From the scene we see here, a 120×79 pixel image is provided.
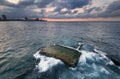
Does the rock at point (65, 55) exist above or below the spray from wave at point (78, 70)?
above

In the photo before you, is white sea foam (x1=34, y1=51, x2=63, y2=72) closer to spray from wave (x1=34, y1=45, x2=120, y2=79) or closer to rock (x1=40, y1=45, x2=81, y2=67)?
spray from wave (x1=34, y1=45, x2=120, y2=79)

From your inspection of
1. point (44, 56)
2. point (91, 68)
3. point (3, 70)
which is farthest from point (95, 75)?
point (3, 70)

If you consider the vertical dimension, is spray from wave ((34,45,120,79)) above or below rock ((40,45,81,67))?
below

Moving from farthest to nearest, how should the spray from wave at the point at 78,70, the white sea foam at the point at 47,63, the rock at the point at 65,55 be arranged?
1. the rock at the point at 65,55
2. the white sea foam at the point at 47,63
3. the spray from wave at the point at 78,70

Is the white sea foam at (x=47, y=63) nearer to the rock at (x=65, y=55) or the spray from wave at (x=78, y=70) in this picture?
the spray from wave at (x=78, y=70)

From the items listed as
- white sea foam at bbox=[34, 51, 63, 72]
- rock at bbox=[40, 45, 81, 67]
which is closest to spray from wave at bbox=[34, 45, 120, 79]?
white sea foam at bbox=[34, 51, 63, 72]

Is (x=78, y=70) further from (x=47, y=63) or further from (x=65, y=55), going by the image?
(x=47, y=63)

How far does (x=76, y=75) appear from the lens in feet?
33.3

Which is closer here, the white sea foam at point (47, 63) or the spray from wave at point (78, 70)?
the spray from wave at point (78, 70)

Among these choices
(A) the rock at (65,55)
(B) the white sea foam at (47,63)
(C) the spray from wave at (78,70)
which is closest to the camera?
(C) the spray from wave at (78,70)

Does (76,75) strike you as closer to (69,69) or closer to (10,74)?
(69,69)

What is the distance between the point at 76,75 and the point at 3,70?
26.5 ft

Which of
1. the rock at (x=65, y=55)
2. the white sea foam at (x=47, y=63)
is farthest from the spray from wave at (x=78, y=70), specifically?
the rock at (x=65, y=55)

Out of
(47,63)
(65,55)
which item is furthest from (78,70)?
(47,63)
